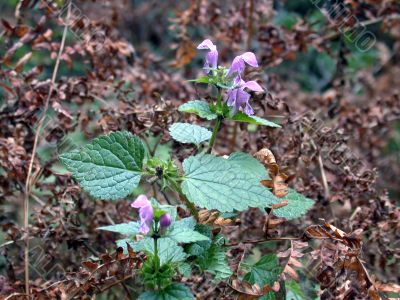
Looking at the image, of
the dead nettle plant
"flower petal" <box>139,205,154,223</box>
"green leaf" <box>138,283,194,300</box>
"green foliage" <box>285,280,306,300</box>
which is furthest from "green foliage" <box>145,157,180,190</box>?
"green foliage" <box>285,280,306,300</box>

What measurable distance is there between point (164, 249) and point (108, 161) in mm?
222

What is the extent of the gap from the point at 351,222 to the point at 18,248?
1008 mm

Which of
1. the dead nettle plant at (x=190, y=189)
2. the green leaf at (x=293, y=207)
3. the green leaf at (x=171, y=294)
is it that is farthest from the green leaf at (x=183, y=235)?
the green leaf at (x=293, y=207)

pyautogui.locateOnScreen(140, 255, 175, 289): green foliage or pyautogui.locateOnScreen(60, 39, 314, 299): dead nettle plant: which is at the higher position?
pyautogui.locateOnScreen(60, 39, 314, 299): dead nettle plant

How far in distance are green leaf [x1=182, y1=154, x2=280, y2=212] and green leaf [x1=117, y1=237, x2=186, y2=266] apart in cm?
14

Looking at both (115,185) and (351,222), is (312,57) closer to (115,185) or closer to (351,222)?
(351,222)

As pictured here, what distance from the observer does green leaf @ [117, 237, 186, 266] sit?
122 centimetres

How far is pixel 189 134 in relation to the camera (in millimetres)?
1321

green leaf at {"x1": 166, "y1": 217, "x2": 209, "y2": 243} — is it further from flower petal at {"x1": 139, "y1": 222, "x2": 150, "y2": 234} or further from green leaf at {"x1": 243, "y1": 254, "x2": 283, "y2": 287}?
green leaf at {"x1": 243, "y1": 254, "x2": 283, "y2": 287}

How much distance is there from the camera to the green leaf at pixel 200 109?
128 cm

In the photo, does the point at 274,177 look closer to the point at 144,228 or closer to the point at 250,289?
the point at 250,289

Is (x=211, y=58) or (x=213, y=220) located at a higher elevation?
(x=211, y=58)

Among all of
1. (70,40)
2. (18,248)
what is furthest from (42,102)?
(70,40)

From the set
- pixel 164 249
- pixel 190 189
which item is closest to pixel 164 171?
pixel 190 189
